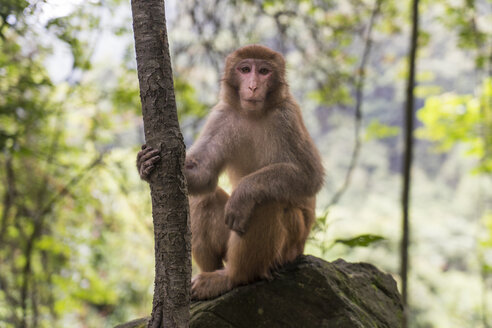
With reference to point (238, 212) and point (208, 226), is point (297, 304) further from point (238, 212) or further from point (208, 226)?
point (208, 226)

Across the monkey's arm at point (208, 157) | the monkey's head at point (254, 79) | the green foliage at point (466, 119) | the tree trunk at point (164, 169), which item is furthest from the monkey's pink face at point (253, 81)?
A: the green foliage at point (466, 119)

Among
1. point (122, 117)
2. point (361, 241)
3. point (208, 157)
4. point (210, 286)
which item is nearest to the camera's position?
point (210, 286)

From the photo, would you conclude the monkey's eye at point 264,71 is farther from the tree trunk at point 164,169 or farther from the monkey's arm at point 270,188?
the tree trunk at point 164,169

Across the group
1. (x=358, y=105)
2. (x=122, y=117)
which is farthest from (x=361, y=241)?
(x=122, y=117)

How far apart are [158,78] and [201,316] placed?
1624mm

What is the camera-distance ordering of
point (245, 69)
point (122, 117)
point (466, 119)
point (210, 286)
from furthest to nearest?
point (122, 117) → point (466, 119) → point (245, 69) → point (210, 286)

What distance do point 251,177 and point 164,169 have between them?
3.19 ft

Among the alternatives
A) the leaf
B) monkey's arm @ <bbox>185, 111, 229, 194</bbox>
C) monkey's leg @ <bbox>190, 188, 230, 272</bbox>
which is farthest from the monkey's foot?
the leaf

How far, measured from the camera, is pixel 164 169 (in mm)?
2422

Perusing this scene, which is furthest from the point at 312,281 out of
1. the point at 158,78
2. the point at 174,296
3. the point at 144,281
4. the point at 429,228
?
the point at 429,228

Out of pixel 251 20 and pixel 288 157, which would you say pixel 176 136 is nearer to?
pixel 288 157

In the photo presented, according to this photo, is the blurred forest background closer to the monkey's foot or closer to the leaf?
the leaf

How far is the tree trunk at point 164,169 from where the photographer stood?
2326mm

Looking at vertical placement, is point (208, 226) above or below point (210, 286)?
above
